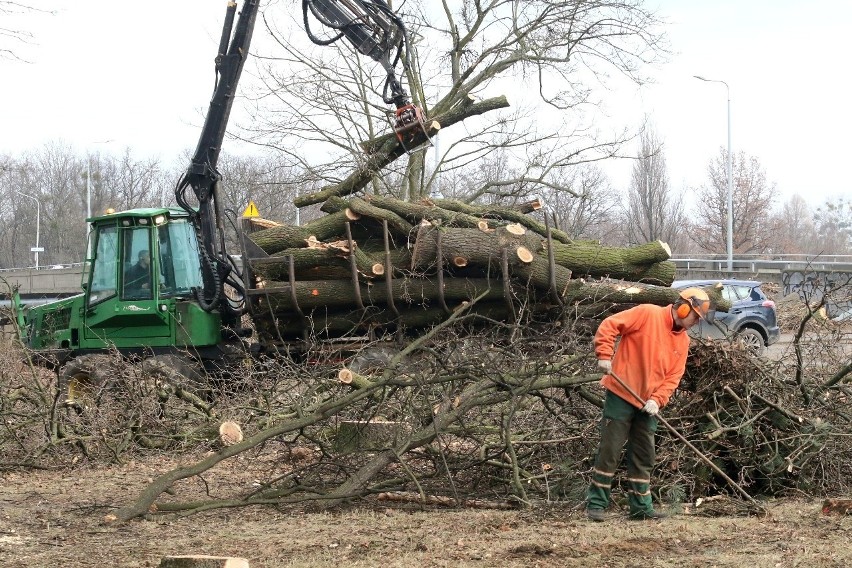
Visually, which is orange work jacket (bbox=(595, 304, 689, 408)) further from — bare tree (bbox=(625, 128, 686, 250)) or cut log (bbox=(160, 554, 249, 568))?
bare tree (bbox=(625, 128, 686, 250))

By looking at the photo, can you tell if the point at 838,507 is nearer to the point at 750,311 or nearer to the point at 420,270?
the point at 420,270

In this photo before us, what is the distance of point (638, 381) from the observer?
21.6ft

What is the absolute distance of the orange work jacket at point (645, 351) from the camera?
6.53 m

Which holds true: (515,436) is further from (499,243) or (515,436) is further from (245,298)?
(245,298)

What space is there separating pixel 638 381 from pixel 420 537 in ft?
5.91

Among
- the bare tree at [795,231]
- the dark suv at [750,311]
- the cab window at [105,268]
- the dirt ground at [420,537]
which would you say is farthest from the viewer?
the bare tree at [795,231]

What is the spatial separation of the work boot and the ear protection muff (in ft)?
4.22

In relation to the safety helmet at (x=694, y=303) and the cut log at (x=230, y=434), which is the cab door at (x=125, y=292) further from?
the safety helmet at (x=694, y=303)

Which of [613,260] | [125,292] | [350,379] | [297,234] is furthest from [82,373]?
[613,260]

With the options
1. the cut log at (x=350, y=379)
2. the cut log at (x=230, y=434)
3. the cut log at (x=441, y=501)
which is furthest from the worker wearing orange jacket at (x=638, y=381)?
the cut log at (x=230, y=434)

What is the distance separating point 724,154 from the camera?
45875mm

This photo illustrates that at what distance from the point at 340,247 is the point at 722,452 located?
5567 millimetres

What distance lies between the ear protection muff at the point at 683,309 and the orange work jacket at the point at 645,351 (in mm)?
89

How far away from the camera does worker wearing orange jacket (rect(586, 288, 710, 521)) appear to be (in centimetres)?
651
